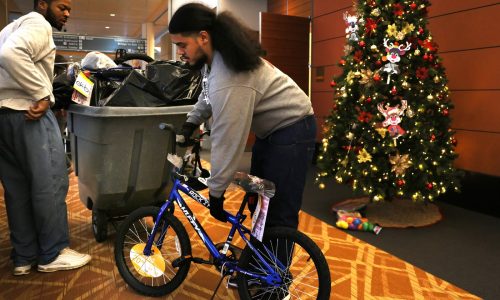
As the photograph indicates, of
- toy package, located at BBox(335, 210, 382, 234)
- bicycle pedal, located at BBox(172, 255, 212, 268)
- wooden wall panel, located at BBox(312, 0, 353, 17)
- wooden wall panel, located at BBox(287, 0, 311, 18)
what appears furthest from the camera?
wooden wall panel, located at BBox(287, 0, 311, 18)

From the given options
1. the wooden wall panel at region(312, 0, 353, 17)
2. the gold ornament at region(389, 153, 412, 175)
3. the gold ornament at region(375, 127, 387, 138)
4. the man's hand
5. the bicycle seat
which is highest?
the wooden wall panel at region(312, 0, 353, 17)

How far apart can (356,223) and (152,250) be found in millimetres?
1739

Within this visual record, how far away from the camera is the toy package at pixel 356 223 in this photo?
3023mm

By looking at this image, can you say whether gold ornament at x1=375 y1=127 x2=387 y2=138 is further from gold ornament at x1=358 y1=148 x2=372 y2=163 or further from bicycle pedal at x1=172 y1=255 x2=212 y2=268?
bicycle pedal at x1=172 y1=255 x2=212 y2=268


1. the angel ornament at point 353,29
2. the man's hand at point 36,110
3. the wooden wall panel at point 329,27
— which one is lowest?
the man's hand at point 36,110

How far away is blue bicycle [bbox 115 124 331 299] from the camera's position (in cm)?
157

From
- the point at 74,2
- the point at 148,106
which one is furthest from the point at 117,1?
the point at 148,106

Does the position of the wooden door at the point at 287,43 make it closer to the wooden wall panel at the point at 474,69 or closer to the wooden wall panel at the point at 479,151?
the wooden wall panel at the point at 474,69

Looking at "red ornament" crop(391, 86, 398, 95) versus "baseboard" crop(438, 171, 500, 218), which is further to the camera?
"baseboard" crop(438, 171, 500, 218)

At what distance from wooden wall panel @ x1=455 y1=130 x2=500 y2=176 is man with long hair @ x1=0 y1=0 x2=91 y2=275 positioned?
346cm

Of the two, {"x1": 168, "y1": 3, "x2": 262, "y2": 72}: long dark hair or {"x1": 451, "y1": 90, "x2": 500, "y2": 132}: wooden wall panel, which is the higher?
{"x1": 168, "y1": 3, "x2": 262, "y2": 72}: long dark hair

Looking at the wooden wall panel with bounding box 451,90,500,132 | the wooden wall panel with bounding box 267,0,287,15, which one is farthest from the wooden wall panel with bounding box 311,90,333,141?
the wooden wall panel with bounding box 451,90,500,132

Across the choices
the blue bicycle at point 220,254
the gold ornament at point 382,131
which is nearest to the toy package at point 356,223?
the gold ornament at point 382,131

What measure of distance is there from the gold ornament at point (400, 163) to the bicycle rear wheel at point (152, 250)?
1.92m
